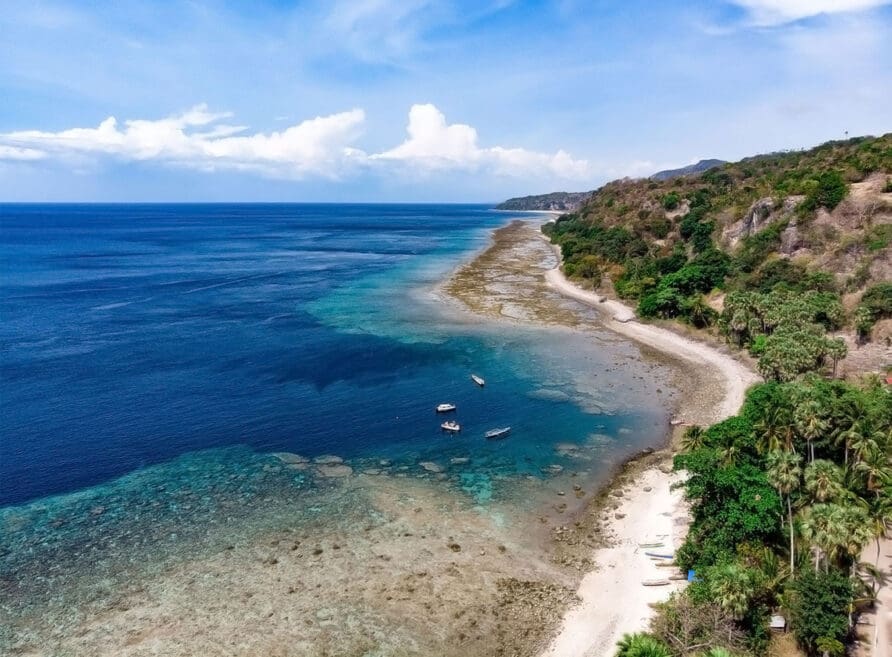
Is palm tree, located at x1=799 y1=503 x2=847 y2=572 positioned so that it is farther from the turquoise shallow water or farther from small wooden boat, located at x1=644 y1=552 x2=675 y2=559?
the turquoise shallow water

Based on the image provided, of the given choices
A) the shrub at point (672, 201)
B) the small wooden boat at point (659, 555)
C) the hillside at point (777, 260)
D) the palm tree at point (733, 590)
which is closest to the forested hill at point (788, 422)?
the palm tree at point (733, 590)

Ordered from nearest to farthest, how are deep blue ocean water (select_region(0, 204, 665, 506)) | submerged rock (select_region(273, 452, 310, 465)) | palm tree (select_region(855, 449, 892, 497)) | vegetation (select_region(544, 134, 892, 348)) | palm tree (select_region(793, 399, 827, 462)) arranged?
palm tree (select_region(855, 449, 892, 497)), palm tree (select_region(793, 399, 827, 462)), submerged rock (select_region(273, 452, 310, 465)), deep blue ocean water (select_region(0, 204, 665, 506)), vegetation (select_region(544, 134, 892, 348))

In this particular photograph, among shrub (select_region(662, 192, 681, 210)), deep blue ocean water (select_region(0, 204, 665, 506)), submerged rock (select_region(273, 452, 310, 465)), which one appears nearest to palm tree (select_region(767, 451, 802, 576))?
deep blue ocean water (select_region(0, 204, 665, 506))

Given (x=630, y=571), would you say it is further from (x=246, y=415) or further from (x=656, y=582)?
(x=246, y=415)

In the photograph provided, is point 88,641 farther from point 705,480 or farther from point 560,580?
point 705,480

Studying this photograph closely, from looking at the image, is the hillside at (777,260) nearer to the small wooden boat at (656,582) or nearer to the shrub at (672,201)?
the shrub at (672,201)

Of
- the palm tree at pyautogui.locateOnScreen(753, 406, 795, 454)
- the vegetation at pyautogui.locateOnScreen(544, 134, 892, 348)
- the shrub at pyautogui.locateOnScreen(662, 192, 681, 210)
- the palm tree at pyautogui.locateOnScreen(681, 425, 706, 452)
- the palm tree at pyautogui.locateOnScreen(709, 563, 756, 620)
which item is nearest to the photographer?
the palm tree at pyautogui.locateOnScreen(709, 563, 756, 620)
